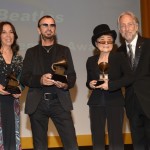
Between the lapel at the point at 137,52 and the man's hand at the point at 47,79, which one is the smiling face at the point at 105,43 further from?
the man's hand at the point at 47,79

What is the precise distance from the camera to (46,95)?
143 inches

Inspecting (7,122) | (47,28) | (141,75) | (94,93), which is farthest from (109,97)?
(7,122)

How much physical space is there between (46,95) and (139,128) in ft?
3.33

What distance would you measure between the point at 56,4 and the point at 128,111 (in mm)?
2573

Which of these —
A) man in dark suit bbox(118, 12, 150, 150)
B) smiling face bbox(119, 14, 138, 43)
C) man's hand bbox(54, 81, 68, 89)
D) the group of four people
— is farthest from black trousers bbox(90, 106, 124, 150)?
smiling face bbox(119, 14, 138, 43)

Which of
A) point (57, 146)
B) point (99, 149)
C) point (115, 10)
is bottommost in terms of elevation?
point (57, 146)

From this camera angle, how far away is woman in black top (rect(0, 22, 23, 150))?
3.63 metres

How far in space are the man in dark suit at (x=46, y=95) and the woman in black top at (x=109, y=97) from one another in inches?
9.9

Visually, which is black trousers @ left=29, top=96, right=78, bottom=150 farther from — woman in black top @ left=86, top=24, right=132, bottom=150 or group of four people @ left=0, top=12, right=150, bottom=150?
woman in black top @ left=86, top=24, right=132, bottom=150

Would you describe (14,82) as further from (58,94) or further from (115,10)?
(115,10)

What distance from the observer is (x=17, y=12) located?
5418 mm

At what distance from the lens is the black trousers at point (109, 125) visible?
362 centimetres

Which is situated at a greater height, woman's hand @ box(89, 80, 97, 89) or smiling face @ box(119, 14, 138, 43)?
smiling face @ box(119, 14, 138, 43)

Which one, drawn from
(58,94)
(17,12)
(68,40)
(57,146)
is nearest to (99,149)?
(58,94)
